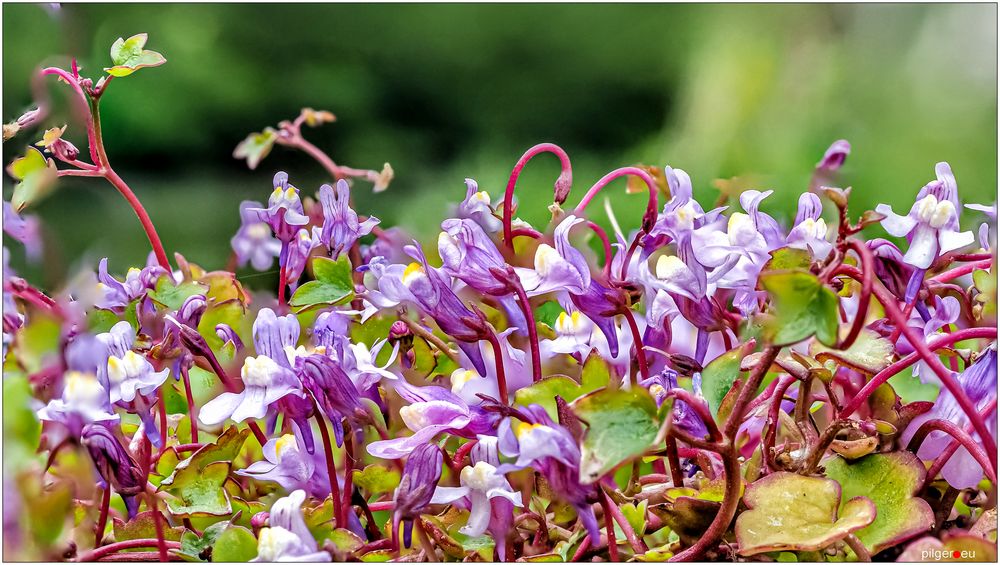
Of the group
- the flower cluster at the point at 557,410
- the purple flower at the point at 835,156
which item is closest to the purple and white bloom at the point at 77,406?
the flower cluster at the point at 557,410

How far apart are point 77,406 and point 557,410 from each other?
0.15m

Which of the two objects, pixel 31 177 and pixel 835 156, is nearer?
pixel 31 177

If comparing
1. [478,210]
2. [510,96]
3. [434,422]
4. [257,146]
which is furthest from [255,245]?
[510,96]

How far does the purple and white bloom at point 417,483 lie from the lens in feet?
0.90

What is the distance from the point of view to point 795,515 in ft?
0.91

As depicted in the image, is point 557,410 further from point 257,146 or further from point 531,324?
point 257,146

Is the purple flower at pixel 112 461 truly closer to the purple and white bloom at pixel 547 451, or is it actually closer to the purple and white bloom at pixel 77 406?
the purple and white bloom at pixel 77 406

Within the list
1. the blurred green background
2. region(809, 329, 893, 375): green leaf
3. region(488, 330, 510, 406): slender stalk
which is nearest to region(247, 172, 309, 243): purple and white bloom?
region(488, 330, 510, 406): slender stalk

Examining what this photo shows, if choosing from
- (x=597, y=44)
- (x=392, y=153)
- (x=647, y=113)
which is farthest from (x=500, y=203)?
(x=597, y=44)

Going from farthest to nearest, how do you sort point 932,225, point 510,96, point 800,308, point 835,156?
point 510,96, point 835,156, point 932,225, point 800,308

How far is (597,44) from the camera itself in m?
4.62

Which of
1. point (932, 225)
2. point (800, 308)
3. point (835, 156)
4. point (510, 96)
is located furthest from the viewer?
point (510, 96)

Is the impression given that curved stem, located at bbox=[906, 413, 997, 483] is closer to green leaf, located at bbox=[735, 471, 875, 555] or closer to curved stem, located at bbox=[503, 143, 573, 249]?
green leaf, located at bbox=[735, 471, 875, 555]

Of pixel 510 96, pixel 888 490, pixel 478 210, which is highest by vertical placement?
pixel 510 96
